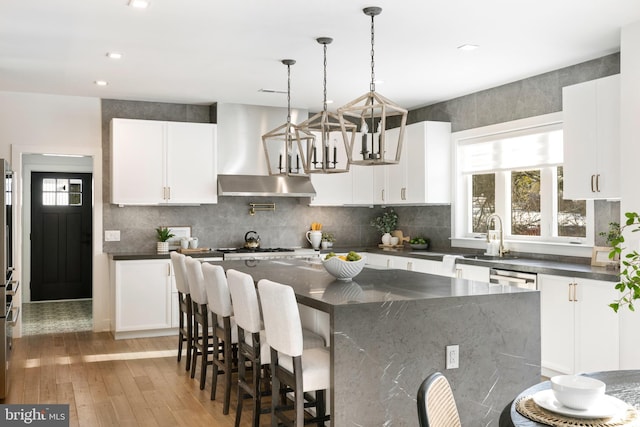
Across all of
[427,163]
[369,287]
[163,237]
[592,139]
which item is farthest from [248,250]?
[592,139]

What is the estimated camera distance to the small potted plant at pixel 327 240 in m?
7.64

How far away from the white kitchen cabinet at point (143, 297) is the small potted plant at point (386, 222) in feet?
9.54

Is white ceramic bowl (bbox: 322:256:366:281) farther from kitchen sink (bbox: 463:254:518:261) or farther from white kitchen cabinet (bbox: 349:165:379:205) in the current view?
white kitchen cabinet (bbox: 349:165:379:205)

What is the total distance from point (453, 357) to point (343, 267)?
91 cm

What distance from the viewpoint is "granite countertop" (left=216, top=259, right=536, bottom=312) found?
319 centimetres

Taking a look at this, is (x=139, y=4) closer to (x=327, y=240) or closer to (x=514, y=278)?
(x=514, y=278)

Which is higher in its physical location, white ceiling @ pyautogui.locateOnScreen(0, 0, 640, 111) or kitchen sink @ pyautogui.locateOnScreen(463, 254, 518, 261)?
white ceiling @ pyautogui.locateOnScreen(0, 0, 640, 111)

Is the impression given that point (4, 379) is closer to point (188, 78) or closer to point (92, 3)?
point (92, 3)

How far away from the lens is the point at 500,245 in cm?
592

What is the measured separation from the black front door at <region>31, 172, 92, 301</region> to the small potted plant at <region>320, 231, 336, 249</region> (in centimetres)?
385

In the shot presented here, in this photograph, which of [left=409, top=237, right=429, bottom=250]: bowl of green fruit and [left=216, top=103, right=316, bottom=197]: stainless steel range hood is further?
[left=409, top=237, right=429, bottom=250]: bowl of green fruit

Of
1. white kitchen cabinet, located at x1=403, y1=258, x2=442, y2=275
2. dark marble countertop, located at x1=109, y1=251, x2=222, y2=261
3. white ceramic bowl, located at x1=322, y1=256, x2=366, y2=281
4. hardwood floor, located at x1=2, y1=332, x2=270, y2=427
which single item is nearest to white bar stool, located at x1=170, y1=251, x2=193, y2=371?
hardwood floor, located at x1=2, y1=332, x2=270, y2=427

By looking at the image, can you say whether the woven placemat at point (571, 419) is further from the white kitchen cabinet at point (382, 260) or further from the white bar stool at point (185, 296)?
the white kitchen cabinet at point (382, 260)

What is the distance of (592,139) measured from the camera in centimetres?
462
